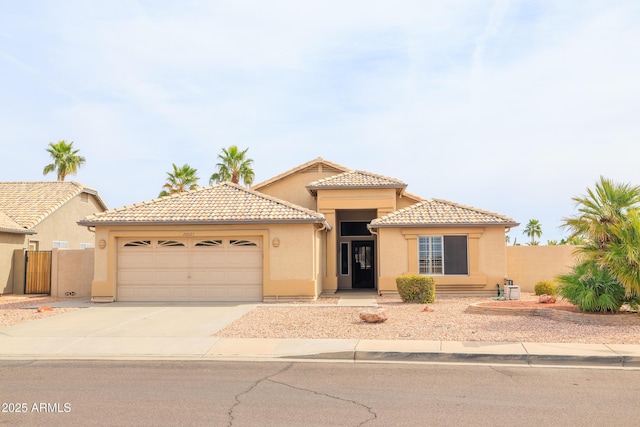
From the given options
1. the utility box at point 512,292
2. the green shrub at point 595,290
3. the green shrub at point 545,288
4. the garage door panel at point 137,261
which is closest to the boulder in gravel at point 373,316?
the green shrub at point 595,290

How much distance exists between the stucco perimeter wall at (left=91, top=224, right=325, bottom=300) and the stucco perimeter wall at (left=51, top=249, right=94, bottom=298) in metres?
3.23

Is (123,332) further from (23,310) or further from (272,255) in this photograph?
(272,255)

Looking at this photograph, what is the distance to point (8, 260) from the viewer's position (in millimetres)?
23609

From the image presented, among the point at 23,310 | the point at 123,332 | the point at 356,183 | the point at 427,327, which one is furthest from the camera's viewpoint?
the point at 356,183

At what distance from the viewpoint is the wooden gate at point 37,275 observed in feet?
78.2

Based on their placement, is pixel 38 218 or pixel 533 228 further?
pixel 533 228

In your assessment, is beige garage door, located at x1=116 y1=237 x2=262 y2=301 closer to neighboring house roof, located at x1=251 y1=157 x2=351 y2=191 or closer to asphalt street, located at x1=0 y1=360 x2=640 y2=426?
neighboring house roof, located at x1=251 y1=157 x2=351 y2=191

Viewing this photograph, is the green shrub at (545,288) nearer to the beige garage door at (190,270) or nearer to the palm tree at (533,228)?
the beige garage door at (190,270)

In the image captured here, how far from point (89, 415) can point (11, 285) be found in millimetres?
19782

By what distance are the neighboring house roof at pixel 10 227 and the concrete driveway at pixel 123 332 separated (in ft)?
25.6

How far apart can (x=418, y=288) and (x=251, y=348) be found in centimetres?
912

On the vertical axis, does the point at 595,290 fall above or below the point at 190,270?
below

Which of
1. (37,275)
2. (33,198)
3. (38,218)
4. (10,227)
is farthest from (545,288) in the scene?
(33,198)

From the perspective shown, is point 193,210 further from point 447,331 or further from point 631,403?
point 631,403
